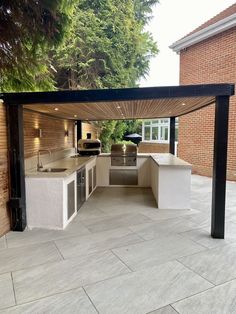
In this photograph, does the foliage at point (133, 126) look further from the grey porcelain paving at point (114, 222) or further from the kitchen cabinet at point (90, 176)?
the grey porcelain paving at point (114, 222)

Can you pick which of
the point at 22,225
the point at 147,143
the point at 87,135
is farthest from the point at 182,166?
the point at 147,143

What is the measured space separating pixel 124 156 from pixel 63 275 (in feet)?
15.4

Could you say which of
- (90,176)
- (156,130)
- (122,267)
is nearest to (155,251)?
(122,267)

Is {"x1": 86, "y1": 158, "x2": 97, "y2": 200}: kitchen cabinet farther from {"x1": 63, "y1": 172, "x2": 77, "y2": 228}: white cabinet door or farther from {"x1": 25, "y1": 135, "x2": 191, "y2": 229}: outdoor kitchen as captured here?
{"x1": 63, "y1": 172, "x2": 77, "y2": 228}: white cabinet door

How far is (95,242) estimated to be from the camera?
350 centimetres

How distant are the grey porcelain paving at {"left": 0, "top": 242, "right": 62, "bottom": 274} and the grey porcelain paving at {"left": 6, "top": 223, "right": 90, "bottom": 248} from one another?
0.18 meters

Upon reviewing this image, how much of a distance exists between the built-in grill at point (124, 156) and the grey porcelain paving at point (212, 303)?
15.9ft

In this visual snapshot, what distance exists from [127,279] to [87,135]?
6.28 m

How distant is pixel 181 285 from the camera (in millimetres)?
2471

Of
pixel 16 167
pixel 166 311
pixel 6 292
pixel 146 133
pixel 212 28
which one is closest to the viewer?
pixel 166 311

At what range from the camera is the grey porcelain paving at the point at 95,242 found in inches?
128

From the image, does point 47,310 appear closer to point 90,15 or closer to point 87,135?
point 87,135

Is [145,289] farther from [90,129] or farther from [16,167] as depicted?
[90,129]

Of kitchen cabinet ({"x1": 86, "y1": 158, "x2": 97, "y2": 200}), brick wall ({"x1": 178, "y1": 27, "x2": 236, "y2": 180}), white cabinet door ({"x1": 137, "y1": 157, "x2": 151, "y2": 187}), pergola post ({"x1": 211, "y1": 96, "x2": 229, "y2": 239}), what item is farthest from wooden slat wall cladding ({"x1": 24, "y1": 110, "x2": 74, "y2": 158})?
brick wall ({"x1": 178, "y1": 27, "x2": 236, "y2": 180})
